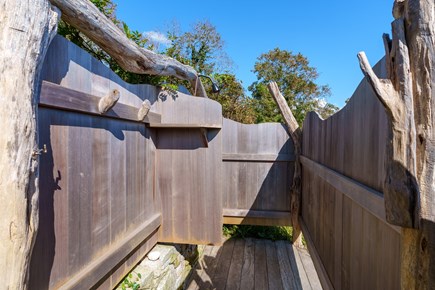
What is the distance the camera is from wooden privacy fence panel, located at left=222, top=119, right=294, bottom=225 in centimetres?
357

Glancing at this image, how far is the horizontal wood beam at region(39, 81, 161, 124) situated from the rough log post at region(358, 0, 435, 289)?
1.31 meters

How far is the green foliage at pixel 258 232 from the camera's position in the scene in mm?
4234

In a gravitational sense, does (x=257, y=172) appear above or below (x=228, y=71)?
below

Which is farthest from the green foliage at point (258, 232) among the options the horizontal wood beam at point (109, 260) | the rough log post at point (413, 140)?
the rough log post at point (413, 140)

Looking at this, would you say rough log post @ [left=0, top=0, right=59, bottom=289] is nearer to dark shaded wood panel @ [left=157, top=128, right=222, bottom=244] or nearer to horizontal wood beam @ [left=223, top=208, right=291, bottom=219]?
dark shaded wood panel @ [left=157, top=128, right=222, bottom=244]

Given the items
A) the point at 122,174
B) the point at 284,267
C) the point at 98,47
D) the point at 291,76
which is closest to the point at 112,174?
the point at 122,174

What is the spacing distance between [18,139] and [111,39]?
3.26 ft

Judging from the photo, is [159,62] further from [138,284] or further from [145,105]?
[138,284]

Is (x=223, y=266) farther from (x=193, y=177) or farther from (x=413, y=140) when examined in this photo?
(x=413, y=140)

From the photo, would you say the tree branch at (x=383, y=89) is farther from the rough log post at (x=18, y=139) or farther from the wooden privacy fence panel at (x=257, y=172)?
the wooden privacy fence panel at (x=257, y=172)

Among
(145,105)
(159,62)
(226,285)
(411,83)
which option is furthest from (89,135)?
(226,285)

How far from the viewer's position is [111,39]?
1559mm

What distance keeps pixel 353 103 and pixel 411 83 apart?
693mm

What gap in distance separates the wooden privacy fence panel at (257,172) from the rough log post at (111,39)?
1.65 meters
